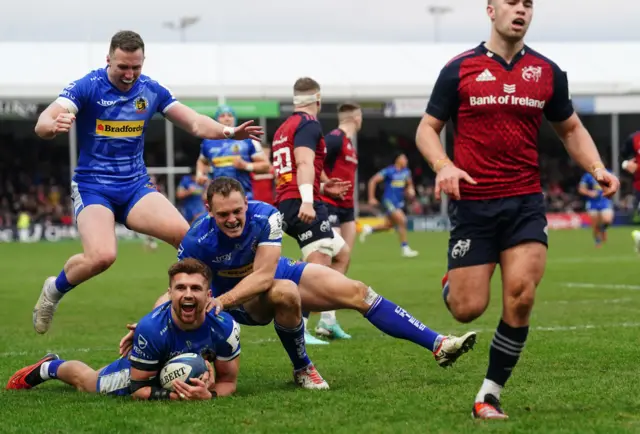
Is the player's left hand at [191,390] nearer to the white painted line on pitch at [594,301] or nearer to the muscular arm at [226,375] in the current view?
the muscular arm at [226,375]

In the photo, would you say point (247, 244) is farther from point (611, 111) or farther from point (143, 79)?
point (611, 111)

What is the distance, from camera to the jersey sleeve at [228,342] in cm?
709

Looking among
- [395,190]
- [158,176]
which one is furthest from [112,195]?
[158,176]

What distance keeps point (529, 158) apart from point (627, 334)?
3.88 metres

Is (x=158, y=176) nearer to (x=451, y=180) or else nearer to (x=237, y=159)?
(x=237, y=159)

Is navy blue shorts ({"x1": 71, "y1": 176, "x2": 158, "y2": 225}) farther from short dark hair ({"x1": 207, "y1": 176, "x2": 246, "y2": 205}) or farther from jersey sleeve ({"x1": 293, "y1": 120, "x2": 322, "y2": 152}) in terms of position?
short dark hair ({"x1": 207, "y1": 176, "x2": 246, "y2": 205})

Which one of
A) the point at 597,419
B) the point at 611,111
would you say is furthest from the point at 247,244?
the point at 611,111

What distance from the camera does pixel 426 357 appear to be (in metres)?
8.75

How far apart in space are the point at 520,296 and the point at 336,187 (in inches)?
198

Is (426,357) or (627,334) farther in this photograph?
(627,334)

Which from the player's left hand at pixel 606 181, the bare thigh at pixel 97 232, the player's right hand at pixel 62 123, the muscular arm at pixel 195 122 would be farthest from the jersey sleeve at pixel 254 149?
the player's left hand at pixel 606 181

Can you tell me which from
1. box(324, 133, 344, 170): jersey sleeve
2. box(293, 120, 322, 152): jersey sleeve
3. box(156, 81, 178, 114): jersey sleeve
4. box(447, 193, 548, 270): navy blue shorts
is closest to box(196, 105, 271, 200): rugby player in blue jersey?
box(324, 133, 344, 170): jersey sleeve

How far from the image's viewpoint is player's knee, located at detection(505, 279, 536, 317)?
6.06 meters

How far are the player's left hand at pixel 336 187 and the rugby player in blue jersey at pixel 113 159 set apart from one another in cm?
207
